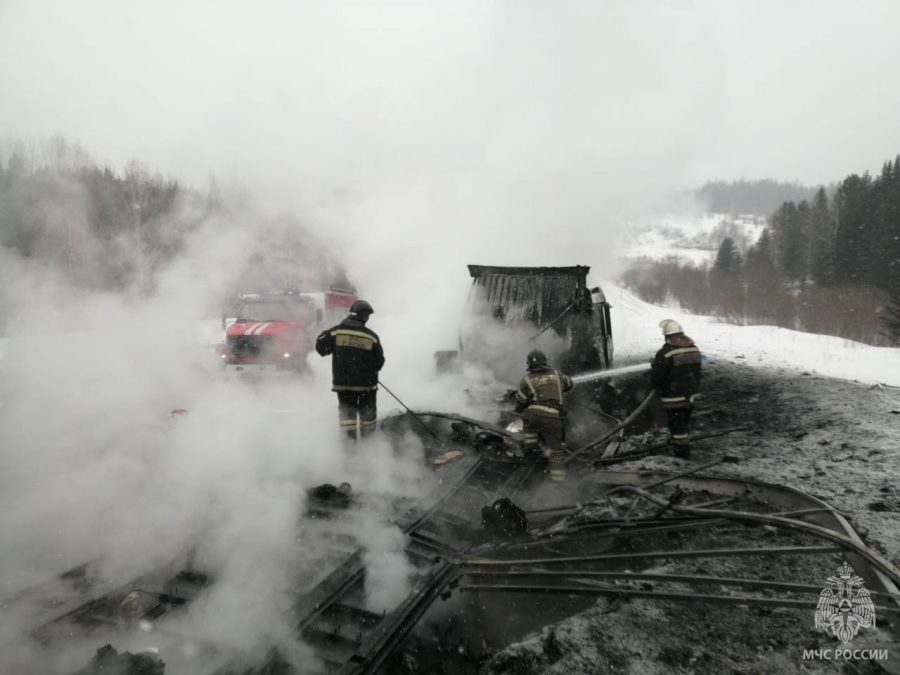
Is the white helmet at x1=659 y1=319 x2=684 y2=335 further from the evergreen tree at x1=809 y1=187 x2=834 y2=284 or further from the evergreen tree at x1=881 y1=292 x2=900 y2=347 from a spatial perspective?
the evergreen tree at x1=809 y1=187 x2=834 y2=284

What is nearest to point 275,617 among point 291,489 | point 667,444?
point 291,489

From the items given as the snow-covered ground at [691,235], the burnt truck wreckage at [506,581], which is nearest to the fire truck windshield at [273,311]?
the burnt truck wreckage at [506,581]

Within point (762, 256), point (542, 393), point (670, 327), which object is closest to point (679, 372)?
point (670, 327)

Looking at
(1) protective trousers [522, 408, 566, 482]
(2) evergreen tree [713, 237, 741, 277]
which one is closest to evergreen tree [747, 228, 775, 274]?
(2) evergreen tree [713, 237, 741, 277]

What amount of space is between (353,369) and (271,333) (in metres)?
4.60

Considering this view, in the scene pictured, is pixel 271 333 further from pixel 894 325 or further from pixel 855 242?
pixel 855 242

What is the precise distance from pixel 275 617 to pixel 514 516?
1.83 m

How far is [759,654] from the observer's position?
2.39 metres

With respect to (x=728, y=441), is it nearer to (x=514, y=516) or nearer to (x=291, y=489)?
(x=514, y=516)

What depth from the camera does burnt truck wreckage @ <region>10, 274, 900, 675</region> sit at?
2.39m

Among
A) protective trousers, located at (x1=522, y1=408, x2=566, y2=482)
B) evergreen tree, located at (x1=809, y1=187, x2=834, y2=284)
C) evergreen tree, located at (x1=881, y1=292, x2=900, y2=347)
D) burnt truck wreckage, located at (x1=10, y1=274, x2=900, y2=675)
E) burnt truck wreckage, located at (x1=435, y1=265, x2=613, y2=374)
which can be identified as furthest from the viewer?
evergreen tree, located at (x1=809, y1=187, x2=834, y2=284)

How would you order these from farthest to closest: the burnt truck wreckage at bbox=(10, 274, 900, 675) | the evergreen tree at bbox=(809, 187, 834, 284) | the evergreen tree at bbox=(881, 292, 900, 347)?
1. the evergreen tree at bbox=(809, 187, 834, 284)
2. the evergreen tree at bbox=(881, 292, 900, 347)
3. the burnt truck wreckage at bbox=(10, 274, 900, 675)

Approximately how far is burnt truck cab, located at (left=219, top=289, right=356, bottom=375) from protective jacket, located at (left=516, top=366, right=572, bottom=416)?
560 cm

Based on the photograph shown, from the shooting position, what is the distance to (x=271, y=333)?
915 centimetres
